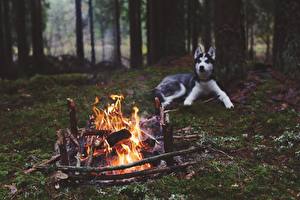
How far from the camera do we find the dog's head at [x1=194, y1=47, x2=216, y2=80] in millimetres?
12039

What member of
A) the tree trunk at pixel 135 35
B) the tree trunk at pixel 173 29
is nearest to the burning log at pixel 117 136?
the tree trunk at pixel 173 29

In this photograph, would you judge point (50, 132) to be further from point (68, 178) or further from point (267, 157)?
point (267, 157)

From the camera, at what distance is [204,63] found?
12.0 metres

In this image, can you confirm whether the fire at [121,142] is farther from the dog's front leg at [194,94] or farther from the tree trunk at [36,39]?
the tree trunk at [36,39]

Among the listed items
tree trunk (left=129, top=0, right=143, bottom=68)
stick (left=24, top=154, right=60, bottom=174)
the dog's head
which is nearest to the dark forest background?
tree trunk (left=129, top=0, right=143, bottom=68)

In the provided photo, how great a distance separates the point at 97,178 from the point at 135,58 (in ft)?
68.1

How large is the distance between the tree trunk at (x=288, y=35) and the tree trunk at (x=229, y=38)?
58.0 inches

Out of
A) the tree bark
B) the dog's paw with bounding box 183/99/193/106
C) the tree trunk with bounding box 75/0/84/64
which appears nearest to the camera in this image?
the dog's paw with bounding box 183/99/193/106

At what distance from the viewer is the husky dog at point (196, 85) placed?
1212cm

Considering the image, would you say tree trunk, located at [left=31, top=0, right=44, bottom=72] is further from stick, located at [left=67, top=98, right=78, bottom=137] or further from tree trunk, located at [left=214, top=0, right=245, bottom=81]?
stick, located at [left=67, top=98, right=78, bottom=137]

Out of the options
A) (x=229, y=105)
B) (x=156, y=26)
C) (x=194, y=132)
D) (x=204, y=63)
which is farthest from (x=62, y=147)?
(x=156, y=26)

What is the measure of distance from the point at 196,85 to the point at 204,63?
813mm

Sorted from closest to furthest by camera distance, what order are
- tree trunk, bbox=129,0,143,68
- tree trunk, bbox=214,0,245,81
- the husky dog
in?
the husky dog < tree trunk, bbox=214,0,245,81 < tree trunk, bbox=129,0,143,68

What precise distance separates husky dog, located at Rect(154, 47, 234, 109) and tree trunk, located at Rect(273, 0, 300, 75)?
292 cm
